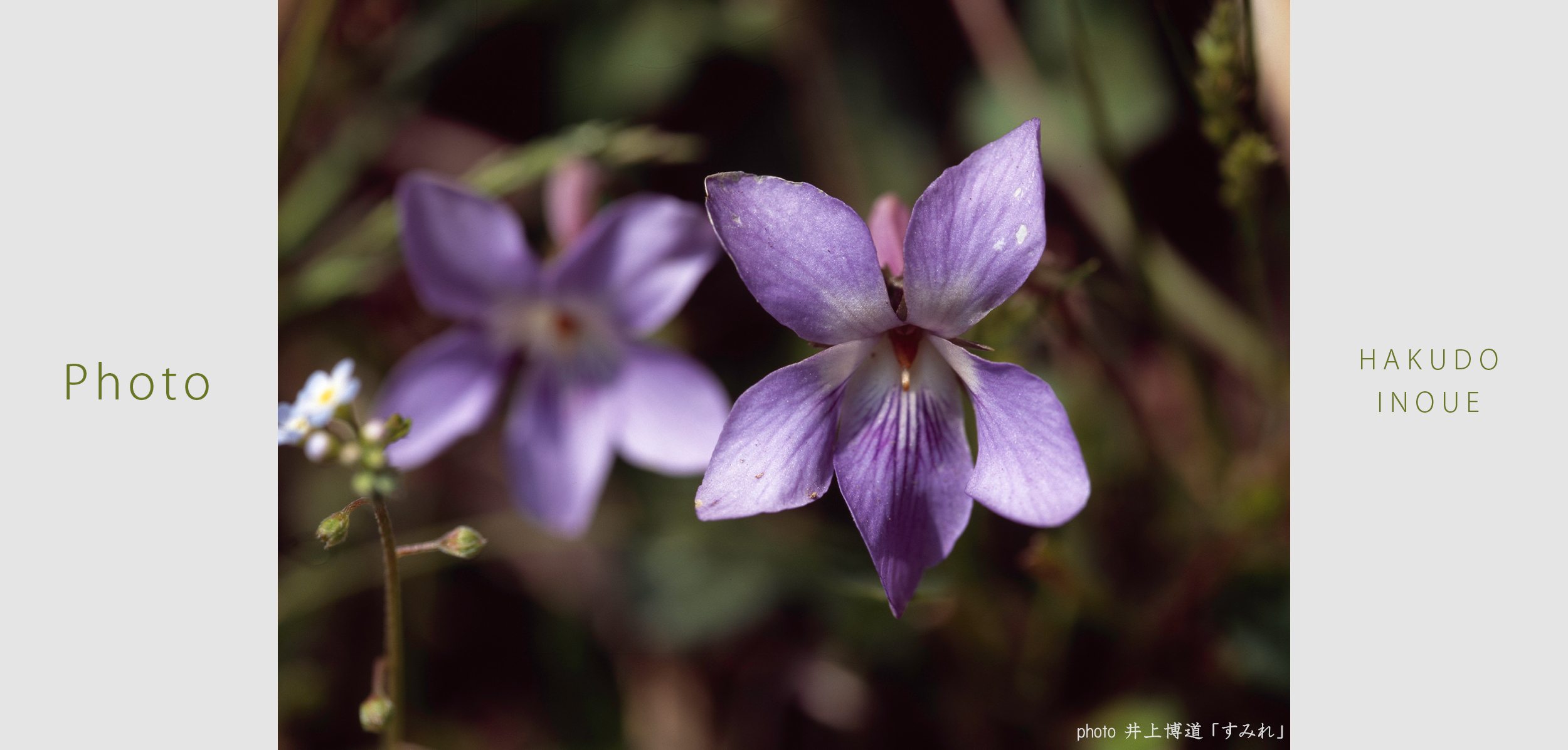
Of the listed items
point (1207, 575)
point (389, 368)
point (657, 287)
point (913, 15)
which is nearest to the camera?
point (657, 287)

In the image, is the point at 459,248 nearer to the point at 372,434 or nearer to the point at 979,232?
the point at 372,434

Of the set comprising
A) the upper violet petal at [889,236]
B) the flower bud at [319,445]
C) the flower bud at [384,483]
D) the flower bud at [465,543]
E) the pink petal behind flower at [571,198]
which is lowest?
the flower bud at [465,543]

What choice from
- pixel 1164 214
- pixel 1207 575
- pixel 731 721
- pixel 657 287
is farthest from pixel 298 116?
pixel 1207 575

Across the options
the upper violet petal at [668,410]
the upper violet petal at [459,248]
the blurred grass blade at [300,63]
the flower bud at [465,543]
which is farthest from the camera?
the blurred grass blade at [300,63]

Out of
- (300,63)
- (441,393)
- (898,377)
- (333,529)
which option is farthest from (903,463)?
(300,63)

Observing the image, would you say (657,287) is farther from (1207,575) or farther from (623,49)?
(1207,575)

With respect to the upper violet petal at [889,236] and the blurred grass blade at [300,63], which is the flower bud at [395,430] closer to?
the upper violet petal at [889,236]

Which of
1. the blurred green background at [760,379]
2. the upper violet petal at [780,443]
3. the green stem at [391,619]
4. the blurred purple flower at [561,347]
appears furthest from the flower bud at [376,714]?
the blurred green background at [760,379]
